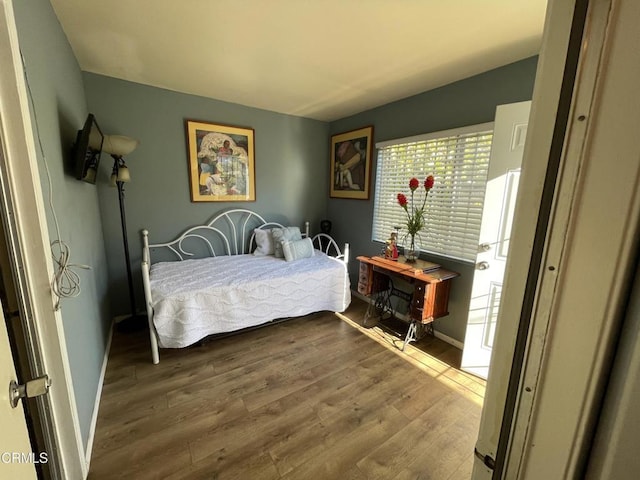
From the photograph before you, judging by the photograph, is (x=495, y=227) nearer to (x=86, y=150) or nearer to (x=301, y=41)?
(x=301, y=41)

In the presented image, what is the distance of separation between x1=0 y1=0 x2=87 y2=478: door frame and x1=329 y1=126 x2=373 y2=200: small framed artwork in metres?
2.89

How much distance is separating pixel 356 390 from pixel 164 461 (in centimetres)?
122

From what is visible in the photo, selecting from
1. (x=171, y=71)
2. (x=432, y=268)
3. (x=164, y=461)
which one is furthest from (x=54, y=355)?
(x=432, y=268)

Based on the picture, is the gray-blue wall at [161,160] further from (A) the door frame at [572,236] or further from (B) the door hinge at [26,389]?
(A) the door frame at [572,236]

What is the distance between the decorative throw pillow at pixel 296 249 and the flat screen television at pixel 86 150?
5.82 feet

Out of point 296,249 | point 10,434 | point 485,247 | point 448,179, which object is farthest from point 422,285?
point 10,434

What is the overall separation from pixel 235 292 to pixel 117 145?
1582mm

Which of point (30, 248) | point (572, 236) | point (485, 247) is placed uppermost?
point (572, 236)

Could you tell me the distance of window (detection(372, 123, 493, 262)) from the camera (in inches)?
91.3

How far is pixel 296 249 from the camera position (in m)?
3.11

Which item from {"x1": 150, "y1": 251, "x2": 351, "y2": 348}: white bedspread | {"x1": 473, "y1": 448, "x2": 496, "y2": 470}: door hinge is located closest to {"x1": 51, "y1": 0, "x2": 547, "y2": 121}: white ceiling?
{"x1": 150, "y1": 251, "x2": 351, "y2": 348}: white bedspread

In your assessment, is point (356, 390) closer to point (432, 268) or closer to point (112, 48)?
point (432, 268)

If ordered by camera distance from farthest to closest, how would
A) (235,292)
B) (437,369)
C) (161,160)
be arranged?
(161,160)
(235,292)
(437,369)

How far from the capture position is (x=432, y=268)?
2.49 meters
